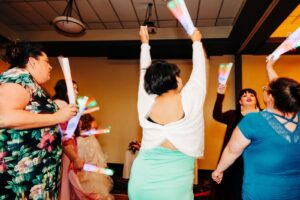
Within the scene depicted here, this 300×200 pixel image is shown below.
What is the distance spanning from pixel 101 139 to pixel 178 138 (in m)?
5.20

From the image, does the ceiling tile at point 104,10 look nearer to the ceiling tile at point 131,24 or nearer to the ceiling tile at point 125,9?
the ceiling tile at point 125,9

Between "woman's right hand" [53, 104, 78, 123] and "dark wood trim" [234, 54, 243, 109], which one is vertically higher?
"dark wood trim" [234, 54, 243, 109]

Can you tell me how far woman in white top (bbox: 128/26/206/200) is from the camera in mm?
1206

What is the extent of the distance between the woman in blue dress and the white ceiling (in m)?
3.36

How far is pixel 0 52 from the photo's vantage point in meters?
1.47

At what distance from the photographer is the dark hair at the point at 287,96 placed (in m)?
1.38

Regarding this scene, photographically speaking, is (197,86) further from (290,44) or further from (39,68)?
(290,44)

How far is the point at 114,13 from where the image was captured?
16.2ft

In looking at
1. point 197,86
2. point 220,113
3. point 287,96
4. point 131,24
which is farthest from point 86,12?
point 287,96

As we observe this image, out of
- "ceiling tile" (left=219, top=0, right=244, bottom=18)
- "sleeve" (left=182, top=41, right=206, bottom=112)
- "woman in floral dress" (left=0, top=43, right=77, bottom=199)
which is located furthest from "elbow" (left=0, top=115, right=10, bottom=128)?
"ceiling tile" (left=219, top=0, right=244, bottom=18)

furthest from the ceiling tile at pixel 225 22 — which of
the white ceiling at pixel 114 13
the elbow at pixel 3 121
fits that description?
the elbow at pixel 3 121

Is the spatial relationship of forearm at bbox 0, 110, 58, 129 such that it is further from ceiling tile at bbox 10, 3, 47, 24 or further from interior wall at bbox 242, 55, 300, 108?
interior wall at bbox 242, 55, 300, 108

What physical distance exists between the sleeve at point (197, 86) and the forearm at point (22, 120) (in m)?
0.75

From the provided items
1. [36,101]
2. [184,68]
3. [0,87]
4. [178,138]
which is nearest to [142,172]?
[178,138]
